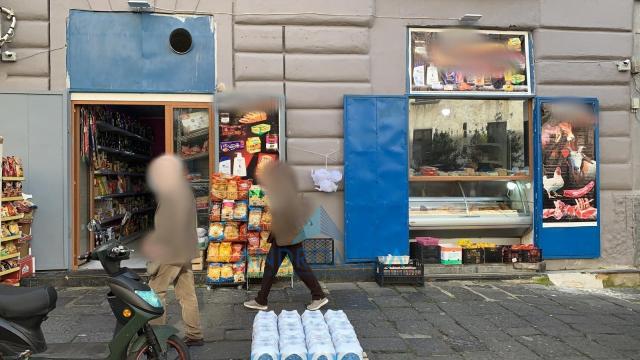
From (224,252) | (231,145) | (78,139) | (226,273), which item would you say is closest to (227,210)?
(224,252)

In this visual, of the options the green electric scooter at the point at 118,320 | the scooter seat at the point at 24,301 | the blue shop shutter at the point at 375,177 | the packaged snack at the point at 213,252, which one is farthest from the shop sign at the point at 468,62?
the scooter seat at the point at 24,301

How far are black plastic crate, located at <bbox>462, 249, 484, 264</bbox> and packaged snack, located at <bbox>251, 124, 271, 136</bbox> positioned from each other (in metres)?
3.38

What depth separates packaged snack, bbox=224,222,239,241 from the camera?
677 cm

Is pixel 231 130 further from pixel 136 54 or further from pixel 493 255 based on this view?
pixel 493 255

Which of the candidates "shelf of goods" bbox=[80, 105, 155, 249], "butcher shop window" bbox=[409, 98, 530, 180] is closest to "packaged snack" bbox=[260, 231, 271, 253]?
"shelf of goods" bbox=[80, 105, 155, 249]

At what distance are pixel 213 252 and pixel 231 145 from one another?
60.9 inches

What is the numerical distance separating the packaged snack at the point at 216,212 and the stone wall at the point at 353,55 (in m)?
1.23

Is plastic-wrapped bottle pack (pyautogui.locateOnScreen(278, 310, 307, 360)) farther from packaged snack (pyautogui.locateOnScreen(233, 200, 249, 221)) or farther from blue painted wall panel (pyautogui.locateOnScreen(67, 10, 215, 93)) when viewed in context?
blue painted wall panel (pyautogui.locateOnScreen(67, 10, 215, 93))

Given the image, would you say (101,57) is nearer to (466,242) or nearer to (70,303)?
(70,303)

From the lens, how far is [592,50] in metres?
7.95

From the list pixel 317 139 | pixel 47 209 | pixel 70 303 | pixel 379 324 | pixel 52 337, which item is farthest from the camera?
→ pixel 317 139

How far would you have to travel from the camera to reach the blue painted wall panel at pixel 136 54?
23.1 feet

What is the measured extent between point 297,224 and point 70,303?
2910 mm

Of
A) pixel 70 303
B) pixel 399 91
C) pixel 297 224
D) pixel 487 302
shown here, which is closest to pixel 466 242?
pixel 487 302
